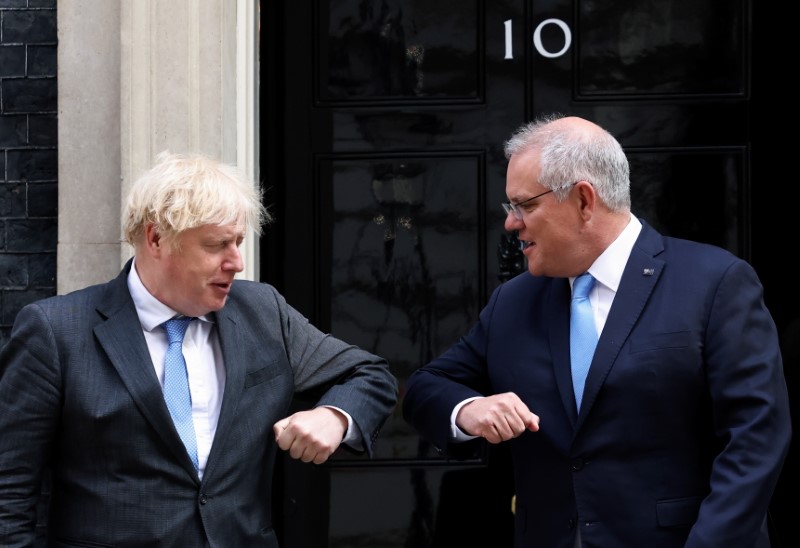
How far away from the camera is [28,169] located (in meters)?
4.82

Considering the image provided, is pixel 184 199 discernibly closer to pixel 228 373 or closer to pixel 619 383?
pixel 228 373

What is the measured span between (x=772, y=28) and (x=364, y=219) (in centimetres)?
178

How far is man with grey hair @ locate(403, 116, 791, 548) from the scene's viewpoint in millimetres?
2896

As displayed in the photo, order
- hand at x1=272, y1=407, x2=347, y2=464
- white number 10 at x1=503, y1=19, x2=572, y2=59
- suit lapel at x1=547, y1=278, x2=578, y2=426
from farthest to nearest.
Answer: white number 10 at x1=503, y1=19, x2=572, y2=59, suit lapel at x1=547, y1=278, x2=578, y2=426, hand at x1=272, y1=407, x2=347, y2=464

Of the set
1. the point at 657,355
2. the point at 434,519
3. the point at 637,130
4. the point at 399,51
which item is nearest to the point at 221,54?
the point at 399,51

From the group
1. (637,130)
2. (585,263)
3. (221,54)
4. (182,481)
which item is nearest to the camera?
(182,481)

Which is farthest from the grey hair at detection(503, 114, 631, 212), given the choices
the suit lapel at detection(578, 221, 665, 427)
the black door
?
the black door

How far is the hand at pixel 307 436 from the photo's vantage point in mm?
2836

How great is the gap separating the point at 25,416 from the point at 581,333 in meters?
1.37

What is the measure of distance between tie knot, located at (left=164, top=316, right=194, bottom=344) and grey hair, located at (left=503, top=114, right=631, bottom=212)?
3.14 feet

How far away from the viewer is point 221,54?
4.61 m

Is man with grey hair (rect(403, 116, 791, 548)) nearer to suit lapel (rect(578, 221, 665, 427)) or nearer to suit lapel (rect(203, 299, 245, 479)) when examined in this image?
suit lapel (rect(578, 221, 665, 427))

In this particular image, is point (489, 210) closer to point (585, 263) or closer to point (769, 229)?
point (769, 229)

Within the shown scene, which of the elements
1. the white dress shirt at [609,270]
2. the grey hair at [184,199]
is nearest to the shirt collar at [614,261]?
the white dress shirt at [609,270]
